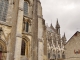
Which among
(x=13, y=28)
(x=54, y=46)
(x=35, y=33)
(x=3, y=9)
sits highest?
(x=3, y=9)

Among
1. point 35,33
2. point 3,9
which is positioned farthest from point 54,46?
point 3,9

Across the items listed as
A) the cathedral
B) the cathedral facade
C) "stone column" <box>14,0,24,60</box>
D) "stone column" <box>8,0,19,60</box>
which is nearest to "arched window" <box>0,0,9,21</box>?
the cathedral

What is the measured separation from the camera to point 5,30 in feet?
45.8

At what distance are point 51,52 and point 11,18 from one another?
95.1 ft

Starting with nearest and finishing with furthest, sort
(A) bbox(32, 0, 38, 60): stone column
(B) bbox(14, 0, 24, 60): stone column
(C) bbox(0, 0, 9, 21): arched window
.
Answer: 1. (B) bbox(14, 0, 24, 60): stone column
2. (C) bbox(0, 0, 9, 21): arched window
3. (A) bbox(32, 0, 38, 60): stone column

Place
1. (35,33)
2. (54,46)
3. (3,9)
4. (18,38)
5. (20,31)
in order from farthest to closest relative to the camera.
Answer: (54,46) → (35,33) → (3,9) → (20,31) → (18,38)

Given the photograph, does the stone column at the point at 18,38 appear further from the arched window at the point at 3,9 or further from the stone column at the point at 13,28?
the arched window at the point at 3,9

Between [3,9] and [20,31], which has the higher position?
[3,9]

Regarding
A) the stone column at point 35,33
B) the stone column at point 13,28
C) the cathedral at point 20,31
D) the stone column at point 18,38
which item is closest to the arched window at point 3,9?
the cathedral at point 20,31

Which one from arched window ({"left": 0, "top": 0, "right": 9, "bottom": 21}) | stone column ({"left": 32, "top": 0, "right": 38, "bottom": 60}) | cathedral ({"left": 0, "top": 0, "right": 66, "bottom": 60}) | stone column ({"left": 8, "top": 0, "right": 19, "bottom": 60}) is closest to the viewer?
stone column ({"left": 8, "top": 0, "right": 19, "bottom": 60})

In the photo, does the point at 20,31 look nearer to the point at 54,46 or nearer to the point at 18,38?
the point at 18,38

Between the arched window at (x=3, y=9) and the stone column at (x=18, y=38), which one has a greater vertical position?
the arched window at (x=3, y=9)

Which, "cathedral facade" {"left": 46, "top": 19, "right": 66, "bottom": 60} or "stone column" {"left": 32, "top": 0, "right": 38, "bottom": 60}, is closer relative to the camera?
"stone column" {"left": 32, "top": 0, "right": 38, "bottom": 60}

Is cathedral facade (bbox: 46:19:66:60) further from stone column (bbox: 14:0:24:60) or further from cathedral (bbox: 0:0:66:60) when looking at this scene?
stone column (bbox: 14:0:24:60)
